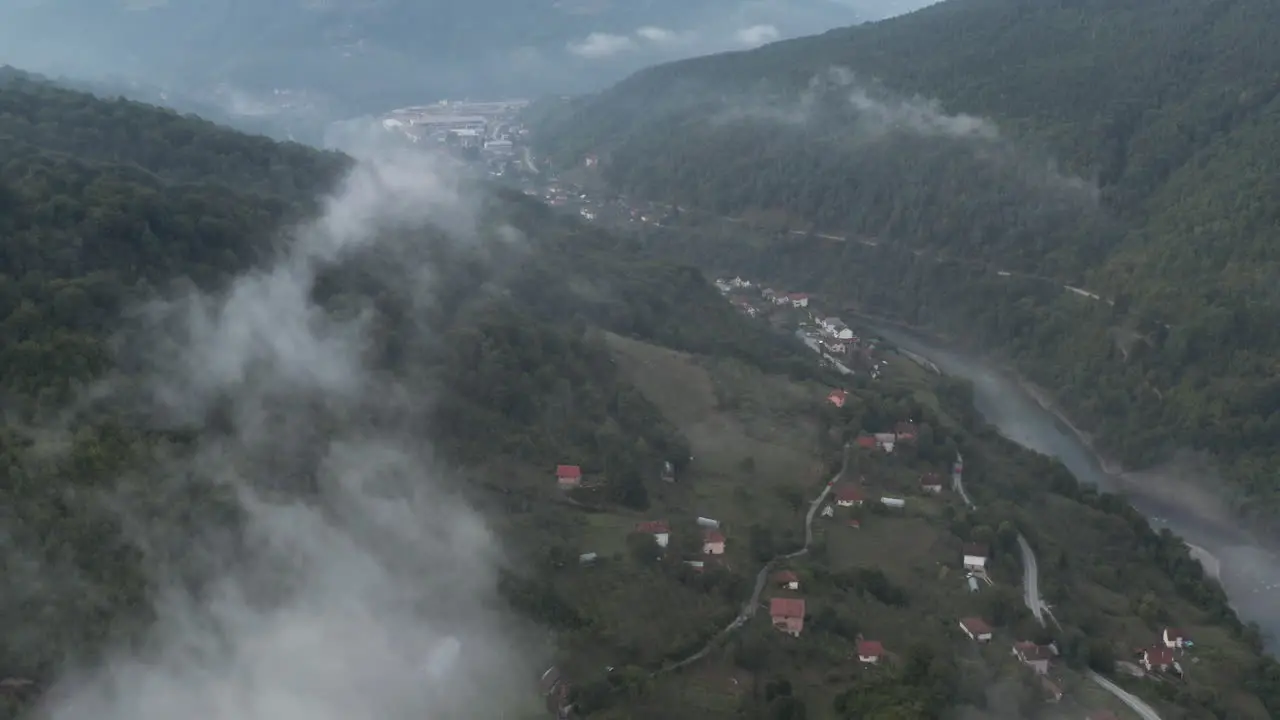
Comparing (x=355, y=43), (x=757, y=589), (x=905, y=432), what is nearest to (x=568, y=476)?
(x=757, y=589)

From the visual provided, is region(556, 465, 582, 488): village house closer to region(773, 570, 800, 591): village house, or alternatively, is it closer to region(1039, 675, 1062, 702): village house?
region(773, 570, 800, 591): village house

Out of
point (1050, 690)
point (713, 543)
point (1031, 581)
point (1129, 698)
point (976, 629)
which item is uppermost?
point (713, 543)

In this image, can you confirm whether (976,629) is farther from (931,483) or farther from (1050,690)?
(931,483)

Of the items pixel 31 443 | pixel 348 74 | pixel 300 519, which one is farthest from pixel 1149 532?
pixel 348 74

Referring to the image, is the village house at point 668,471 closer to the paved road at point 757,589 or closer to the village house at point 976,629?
the paved road at point 757,589

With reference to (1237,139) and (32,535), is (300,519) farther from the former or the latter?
(1237,139)

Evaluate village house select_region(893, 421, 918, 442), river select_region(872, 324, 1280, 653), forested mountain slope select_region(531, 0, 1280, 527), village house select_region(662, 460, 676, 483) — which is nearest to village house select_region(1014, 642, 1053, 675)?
river select_region(872, 324, 1280, 653)

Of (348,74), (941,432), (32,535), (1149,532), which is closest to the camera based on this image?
(32,535)
